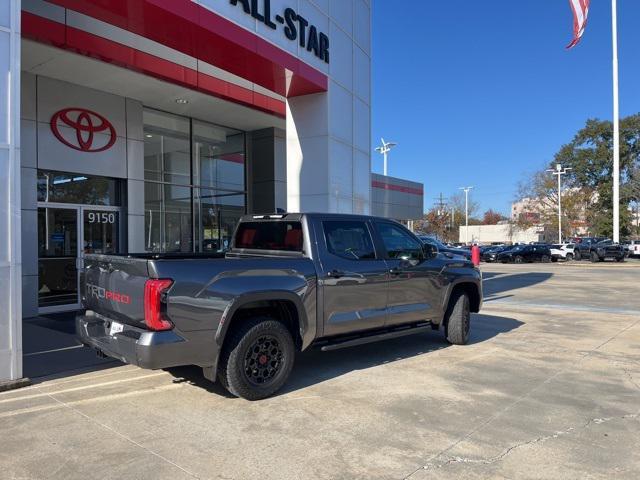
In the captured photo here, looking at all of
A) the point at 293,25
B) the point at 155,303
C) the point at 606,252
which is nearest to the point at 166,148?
the point at 293,25

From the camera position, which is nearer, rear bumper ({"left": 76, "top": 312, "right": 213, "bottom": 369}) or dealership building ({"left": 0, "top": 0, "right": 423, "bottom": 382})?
rear bumper ({"left": 76, "top": 312, "right": 213, "bottom": 369})

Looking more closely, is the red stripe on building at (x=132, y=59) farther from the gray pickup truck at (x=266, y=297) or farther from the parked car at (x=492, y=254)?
the parked car at (x=492, y=254)

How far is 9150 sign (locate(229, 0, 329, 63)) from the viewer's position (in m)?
9.04

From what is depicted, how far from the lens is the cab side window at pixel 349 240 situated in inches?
232

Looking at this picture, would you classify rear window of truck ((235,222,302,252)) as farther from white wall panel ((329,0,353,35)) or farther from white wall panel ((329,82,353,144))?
white wall panel ((329,0,353,35))

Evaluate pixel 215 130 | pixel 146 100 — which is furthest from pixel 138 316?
pixel 215 130

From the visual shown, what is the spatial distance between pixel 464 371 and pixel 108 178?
944 cm

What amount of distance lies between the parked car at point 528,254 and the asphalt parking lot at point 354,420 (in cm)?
3158

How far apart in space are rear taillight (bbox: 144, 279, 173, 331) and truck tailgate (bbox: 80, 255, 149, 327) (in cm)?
8

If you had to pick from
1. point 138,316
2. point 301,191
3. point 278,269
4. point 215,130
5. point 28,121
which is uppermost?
point 215,130

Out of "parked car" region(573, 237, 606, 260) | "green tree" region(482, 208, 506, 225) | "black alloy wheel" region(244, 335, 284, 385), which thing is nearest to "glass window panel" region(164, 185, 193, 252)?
"black alloy wheel" region(244, 335, 284, 385)

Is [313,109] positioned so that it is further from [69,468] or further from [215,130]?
[69,468]

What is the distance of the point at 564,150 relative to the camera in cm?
6794

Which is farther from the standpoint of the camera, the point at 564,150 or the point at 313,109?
the point at 564,150
